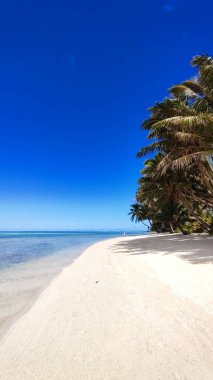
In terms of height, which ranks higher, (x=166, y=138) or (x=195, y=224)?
(x=166, y=138)

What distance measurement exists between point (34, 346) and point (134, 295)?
2366mm

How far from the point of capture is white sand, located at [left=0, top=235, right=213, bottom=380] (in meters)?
2.43

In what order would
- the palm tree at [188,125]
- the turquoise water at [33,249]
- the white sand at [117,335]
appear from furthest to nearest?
1. the turquoise water at [33,249]
2. the palm tree at [188,125]
3. the white sand at [117,335]

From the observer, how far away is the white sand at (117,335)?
7.97ft

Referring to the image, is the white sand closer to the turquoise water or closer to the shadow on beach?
the shadow on beach

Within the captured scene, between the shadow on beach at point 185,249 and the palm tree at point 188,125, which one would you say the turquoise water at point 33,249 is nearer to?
the shadow on beach at point 185,249

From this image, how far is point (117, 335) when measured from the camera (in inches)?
124

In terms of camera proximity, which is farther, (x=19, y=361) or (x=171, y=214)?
(x=171, y=214)

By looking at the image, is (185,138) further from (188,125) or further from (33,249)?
(33,249)

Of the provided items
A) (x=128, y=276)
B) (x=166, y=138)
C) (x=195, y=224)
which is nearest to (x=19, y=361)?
(x=128, y=276)

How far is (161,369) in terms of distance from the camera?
2.40m

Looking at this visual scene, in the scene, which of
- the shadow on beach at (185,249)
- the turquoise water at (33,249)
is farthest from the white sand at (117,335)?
the turquoise water at (33,249)

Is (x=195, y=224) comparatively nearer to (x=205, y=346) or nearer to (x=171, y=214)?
(x=171, y=214)

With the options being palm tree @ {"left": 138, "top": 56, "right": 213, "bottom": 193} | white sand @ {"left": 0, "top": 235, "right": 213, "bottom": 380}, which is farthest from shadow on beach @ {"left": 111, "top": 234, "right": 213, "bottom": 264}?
palm tree @ {"left": 138, "top": 56, "right": 213, "bottom": 193}
